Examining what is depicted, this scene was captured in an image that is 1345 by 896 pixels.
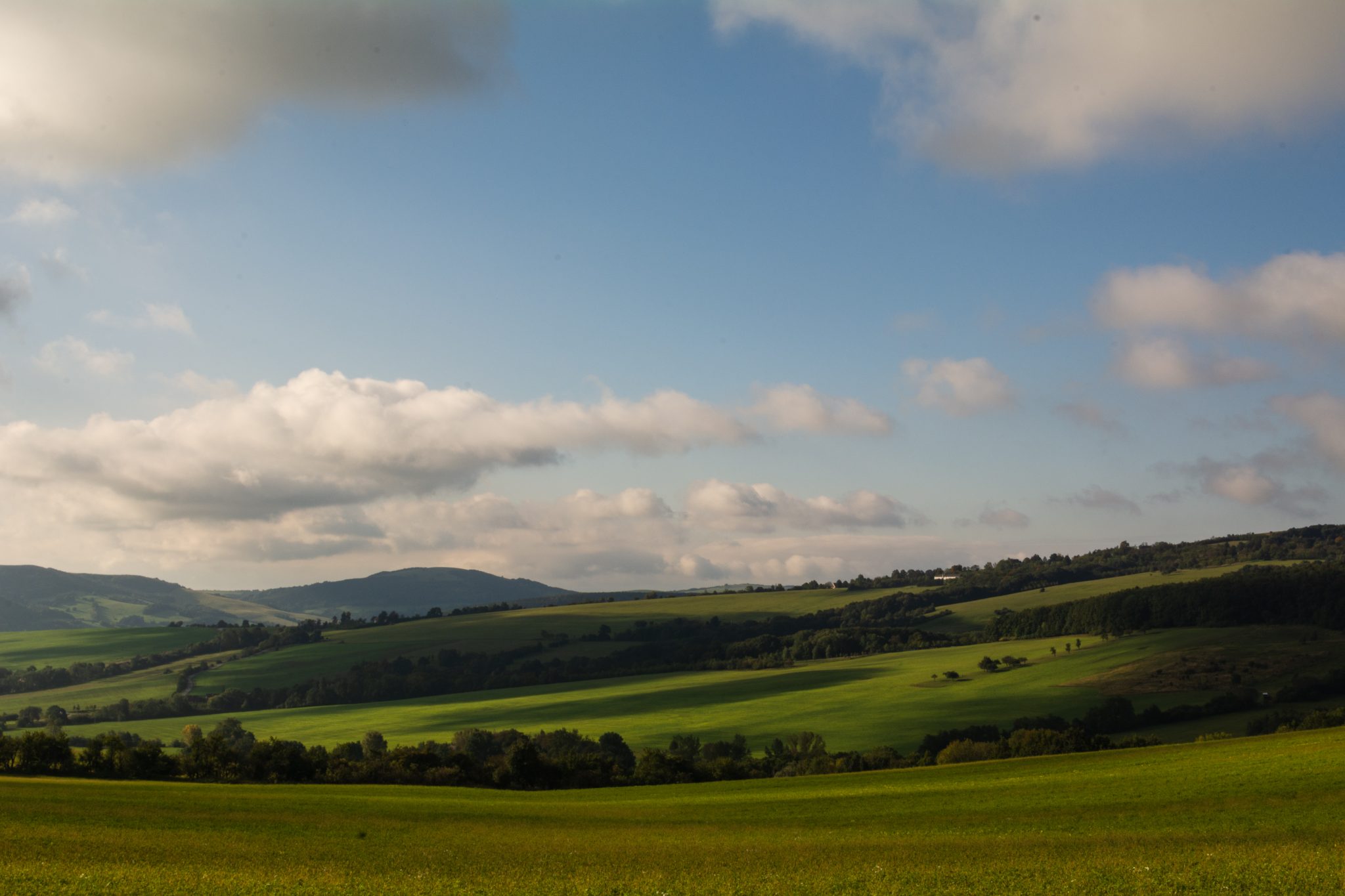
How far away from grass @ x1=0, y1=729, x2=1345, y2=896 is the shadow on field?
100001 millimetres

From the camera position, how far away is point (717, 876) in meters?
35.8

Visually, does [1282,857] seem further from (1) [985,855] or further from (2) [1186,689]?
(2) [1186,689]

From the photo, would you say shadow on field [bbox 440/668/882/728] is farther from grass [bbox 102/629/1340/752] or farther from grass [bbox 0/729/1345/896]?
grass [bbox 0/729/1345/896]

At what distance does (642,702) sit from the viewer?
187 metres

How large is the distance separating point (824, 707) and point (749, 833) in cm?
11858

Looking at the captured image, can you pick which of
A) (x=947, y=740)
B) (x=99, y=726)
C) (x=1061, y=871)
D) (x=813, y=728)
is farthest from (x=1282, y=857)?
(x=99, y=726)

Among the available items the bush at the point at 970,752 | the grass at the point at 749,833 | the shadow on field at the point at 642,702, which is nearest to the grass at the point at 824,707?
the shadow on field at the point at 642,702

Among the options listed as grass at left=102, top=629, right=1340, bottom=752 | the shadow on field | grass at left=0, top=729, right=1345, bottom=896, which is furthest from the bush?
the shadow on field

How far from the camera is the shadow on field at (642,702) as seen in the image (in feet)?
585

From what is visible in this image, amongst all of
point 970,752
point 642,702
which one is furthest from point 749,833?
point 642,702

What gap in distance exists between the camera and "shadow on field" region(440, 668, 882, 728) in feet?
585

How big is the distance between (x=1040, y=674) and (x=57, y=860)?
6382 inches

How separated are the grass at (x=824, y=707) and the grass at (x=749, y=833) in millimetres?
66111

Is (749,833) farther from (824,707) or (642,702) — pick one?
(642,702)
